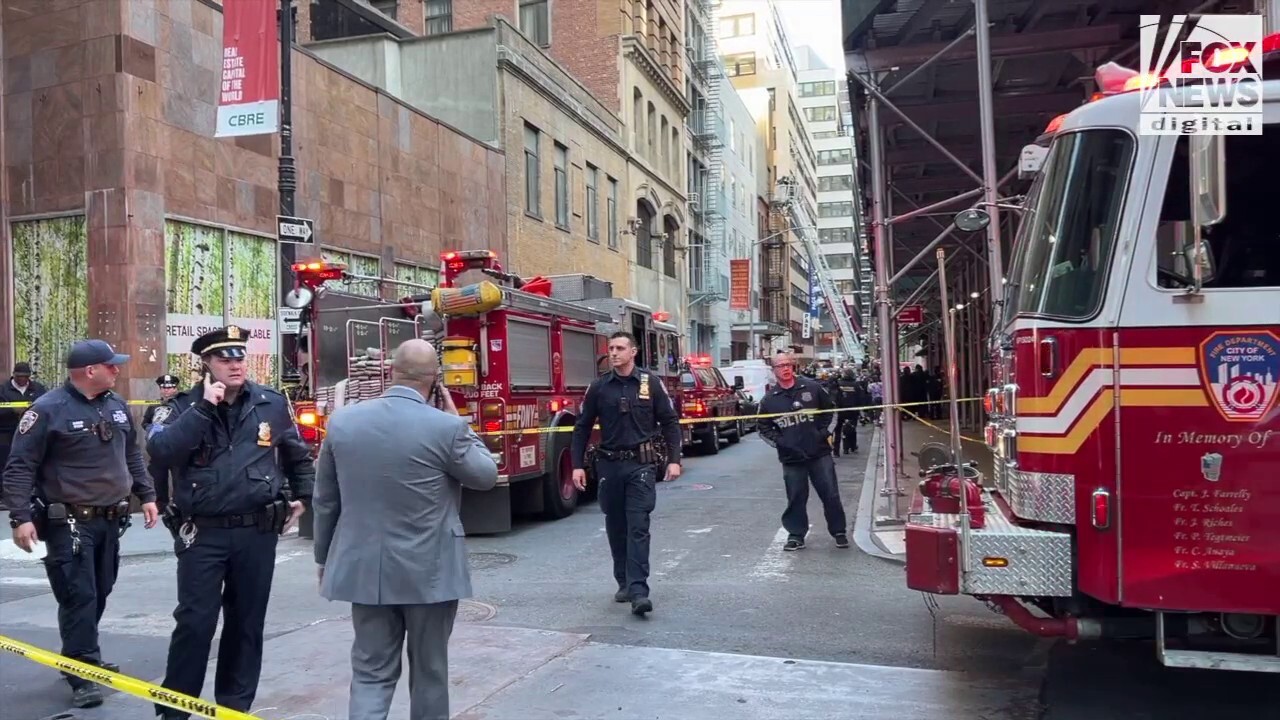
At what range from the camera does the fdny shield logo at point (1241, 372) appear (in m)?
4.14

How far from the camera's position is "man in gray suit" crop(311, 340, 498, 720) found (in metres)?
3.77

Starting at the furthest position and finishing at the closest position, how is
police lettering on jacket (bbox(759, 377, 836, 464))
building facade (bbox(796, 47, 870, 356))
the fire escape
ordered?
building facade (bbox(796, 47, 870, 356))
the fire escape
police lettering on jacket (bbox(759, 377, 836, 464))

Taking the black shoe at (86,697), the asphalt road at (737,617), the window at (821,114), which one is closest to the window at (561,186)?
the asphalt road at (737,617)

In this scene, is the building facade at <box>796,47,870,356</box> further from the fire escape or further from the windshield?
the windshield

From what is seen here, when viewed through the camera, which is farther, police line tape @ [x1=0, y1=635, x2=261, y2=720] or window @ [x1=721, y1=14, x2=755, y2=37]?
window @ [x1=721, y1=14, x2=755, y2=37]

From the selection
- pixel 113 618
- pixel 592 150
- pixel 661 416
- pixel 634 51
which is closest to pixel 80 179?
pixel 113 618

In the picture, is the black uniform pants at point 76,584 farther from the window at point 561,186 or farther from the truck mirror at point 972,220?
the window at point 561,186

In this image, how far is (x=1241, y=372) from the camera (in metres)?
4.16

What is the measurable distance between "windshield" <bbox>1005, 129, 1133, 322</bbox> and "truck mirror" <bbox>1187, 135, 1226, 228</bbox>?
0.29m

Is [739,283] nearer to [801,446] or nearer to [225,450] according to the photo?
[801,446]

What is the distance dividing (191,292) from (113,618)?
303 inches

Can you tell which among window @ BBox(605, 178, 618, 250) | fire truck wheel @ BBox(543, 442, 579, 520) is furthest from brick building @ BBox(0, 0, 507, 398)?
window @ BBox(605, 178, 618, 250)

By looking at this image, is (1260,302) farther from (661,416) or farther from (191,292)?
(191,292)

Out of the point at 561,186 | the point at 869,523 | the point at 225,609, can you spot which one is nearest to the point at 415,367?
the point at 225,609
